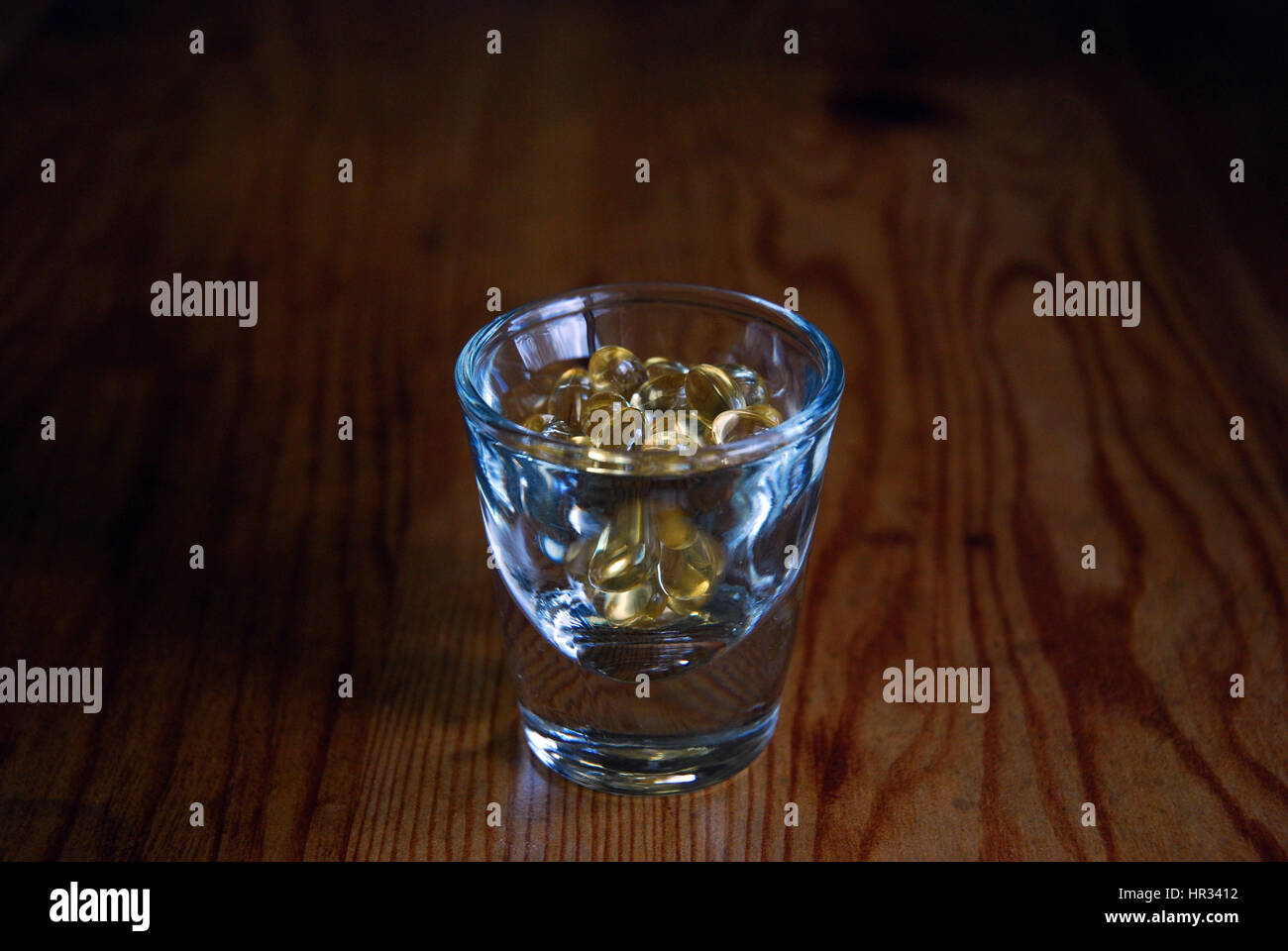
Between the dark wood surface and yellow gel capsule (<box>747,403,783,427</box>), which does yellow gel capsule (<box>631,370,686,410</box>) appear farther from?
the dark wood surface

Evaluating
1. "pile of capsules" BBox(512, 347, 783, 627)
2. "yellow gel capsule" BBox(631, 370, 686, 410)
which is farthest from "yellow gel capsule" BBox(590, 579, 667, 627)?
"yellow gel capsule" BBox(631, 370, 686, 410)

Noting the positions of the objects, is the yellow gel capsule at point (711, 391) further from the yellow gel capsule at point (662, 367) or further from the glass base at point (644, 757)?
the glass base at point (644, 757)

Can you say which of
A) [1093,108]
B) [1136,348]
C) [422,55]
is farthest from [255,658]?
[1093,108]

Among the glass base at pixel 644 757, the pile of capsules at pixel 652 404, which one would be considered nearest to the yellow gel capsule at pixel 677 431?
the pile of capsules at pixel 652 404

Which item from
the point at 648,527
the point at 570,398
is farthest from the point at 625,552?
the point at 570,398

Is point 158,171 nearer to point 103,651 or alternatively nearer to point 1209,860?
point 103,651
